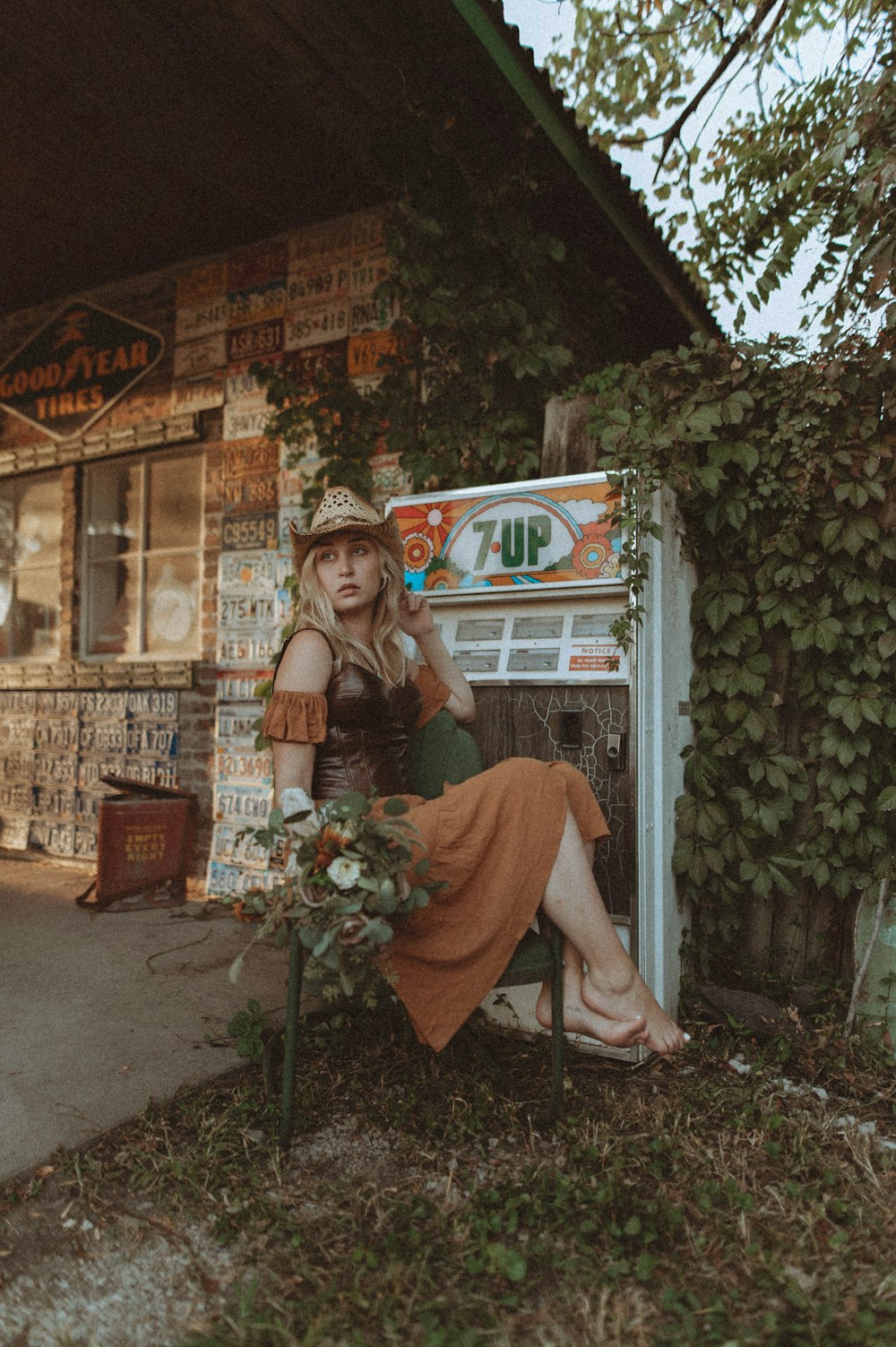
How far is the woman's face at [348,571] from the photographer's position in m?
2.43

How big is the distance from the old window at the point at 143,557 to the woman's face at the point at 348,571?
2.71 metres

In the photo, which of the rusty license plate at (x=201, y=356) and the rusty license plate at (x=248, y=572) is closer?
the rusty license plate at (x=248, y=572)

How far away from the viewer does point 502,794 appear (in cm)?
211

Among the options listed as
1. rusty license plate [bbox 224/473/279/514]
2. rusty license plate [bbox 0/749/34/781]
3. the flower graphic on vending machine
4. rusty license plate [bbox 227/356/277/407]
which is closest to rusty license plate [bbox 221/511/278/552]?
rusty license plate [bbox 224/473/279/514]

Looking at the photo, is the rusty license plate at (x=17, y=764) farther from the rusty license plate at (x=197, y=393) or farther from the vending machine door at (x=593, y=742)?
the vending machine door at (x=593, y=742)

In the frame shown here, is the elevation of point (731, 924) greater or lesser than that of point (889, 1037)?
greater

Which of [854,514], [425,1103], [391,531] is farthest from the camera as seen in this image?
[854,514]

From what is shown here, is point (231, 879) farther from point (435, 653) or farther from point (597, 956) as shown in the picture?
point (597, 956)

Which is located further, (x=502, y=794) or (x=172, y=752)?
(x=172, y=752)

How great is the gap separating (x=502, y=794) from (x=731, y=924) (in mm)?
1360

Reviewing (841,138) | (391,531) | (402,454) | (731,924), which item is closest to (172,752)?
(402,454)

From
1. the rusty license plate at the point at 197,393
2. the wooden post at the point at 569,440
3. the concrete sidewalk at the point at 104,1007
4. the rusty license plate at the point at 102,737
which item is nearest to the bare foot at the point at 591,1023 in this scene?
the concrete sidewalk at the point at 104,1007

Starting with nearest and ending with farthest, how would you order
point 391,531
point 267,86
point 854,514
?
point 391,531
point 854,514
point 267,86

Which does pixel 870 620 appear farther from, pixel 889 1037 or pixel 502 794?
pixel 502 794
